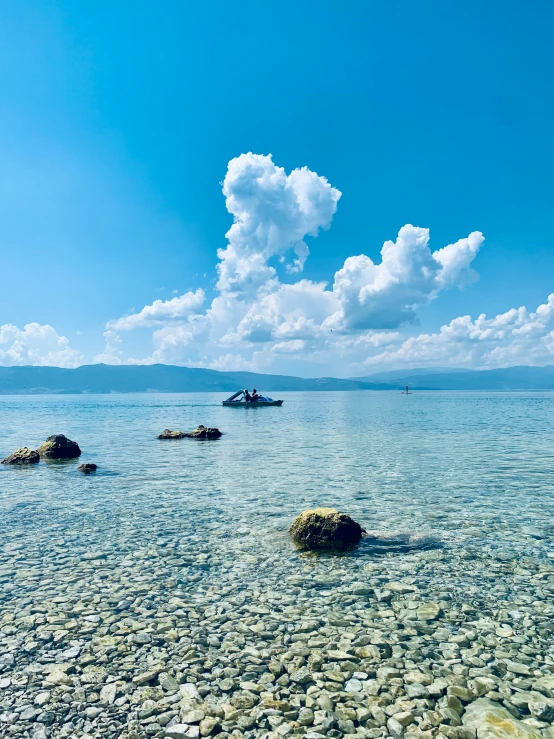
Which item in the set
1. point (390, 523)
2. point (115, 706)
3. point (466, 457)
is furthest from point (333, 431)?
point (115, 706)

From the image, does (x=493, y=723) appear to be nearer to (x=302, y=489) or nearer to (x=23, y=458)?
(x=302, y=489)

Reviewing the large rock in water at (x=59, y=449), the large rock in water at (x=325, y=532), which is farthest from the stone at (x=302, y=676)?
the large rock in water at (x=59, y=449)

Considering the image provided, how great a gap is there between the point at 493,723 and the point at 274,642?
3968 mm

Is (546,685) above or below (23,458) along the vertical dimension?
above

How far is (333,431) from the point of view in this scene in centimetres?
6116

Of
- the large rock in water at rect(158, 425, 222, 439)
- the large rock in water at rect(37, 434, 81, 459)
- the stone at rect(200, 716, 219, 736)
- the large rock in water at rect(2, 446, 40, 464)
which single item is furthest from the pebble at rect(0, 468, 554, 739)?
Result: the large rock in water at rect(158, 425, 222, 439)

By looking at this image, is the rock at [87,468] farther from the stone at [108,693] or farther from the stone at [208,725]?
the stone at [208,725]

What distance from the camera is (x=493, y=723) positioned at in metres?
6.83

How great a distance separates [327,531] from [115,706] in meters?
8.93

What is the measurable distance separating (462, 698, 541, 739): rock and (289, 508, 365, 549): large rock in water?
7882 millimetres

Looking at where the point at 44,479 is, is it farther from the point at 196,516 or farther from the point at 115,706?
the point at 115,706

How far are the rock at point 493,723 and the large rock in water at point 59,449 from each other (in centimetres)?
3697

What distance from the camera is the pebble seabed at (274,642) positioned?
7.01 meters

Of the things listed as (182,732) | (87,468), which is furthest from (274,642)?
(87,468)
